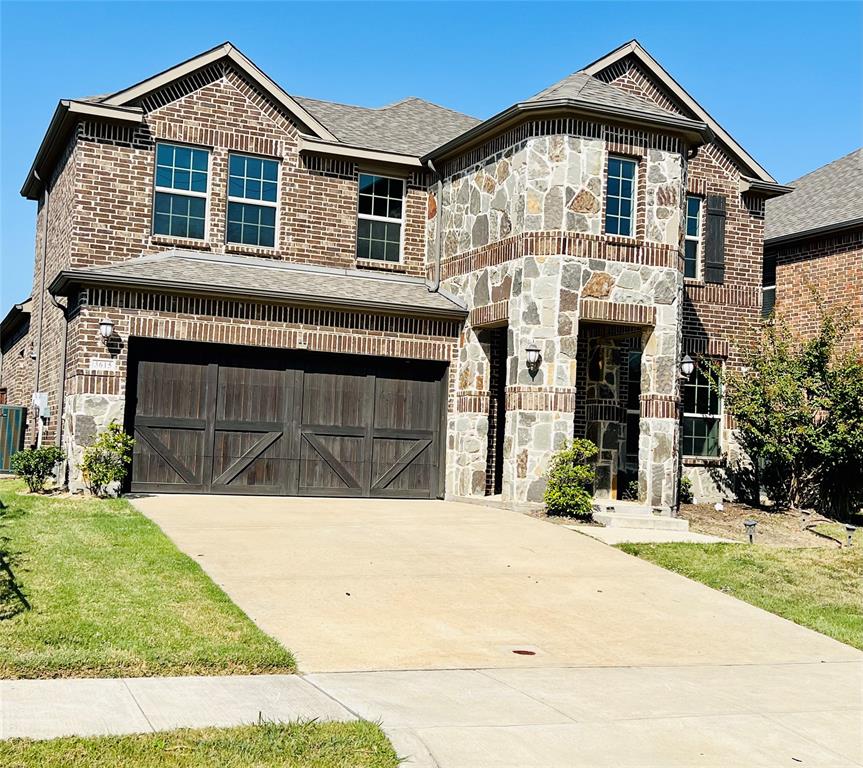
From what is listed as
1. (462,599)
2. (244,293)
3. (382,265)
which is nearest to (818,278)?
(382,265)

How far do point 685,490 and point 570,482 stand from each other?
5209mm

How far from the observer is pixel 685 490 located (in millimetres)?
20656

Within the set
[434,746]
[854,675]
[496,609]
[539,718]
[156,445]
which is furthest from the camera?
[156,445]

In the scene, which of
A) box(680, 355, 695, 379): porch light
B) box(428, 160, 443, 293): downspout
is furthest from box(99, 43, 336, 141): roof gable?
box(680, 355, 695, 379): porch light

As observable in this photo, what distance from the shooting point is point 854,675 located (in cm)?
888

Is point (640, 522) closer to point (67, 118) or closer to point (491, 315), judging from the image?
point (491, 315)

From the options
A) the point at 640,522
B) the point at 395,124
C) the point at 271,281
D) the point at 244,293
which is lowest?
the point at 640,522

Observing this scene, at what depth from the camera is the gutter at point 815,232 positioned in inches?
893

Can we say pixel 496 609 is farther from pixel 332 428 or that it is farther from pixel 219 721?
pixel 332 428

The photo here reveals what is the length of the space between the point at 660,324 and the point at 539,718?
1182 centimetres

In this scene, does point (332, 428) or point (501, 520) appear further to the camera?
point (332, 428)

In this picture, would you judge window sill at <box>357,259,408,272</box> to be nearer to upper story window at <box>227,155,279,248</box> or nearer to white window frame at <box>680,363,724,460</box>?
upper story window at <box>227,155,279,248</box>

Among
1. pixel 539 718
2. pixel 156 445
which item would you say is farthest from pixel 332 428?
pixel 539 718

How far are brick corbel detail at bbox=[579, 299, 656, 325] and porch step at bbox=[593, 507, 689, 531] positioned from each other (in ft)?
10.6
